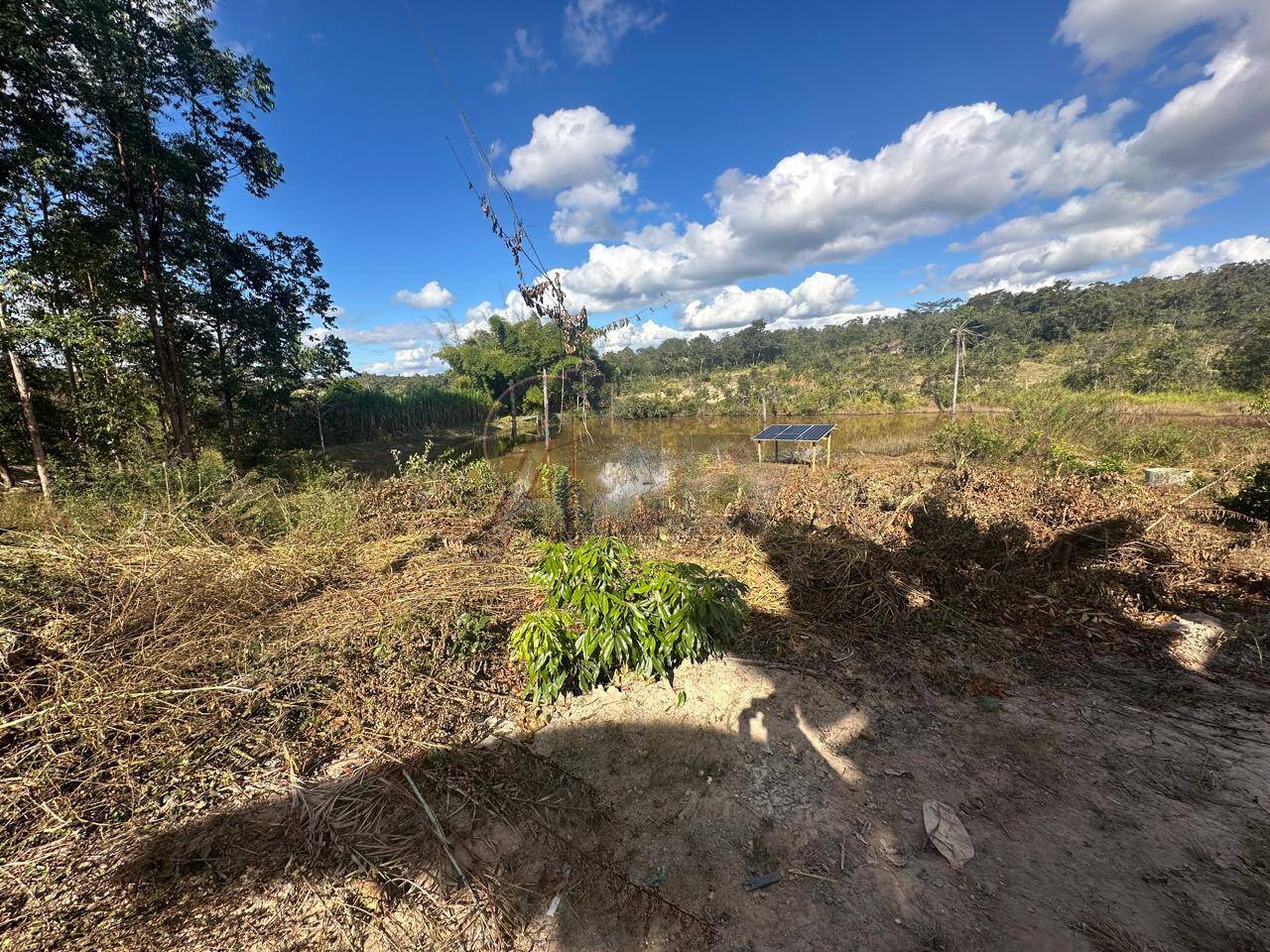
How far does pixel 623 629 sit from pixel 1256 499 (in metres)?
8.15

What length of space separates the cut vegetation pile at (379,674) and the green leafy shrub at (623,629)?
454 mm

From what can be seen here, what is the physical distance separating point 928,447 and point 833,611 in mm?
12769

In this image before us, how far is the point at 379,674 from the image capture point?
322 cm

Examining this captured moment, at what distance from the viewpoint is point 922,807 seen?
2.52 meters

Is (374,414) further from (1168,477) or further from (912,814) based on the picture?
(1168,477)

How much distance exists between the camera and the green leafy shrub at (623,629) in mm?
2846

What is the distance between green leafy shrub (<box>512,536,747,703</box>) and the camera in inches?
112

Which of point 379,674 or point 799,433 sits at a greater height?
point 799,433

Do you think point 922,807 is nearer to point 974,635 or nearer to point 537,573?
point 974,635

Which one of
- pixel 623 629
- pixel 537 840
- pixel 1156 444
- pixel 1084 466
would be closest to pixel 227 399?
pixel 623 629

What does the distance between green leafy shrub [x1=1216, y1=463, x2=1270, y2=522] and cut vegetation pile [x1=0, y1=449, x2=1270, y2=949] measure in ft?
2.34

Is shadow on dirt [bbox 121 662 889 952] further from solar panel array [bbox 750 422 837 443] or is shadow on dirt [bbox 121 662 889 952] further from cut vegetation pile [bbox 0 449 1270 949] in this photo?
solar panel array [bbox 750 422 837 443]

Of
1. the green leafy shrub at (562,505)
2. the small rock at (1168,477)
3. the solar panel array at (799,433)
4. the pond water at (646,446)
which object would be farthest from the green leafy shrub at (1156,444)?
the green leafy shrub at (562,505)

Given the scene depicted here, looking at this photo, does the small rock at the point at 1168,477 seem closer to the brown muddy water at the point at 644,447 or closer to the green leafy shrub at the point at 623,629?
the brown muddy water at the point at 644,447
